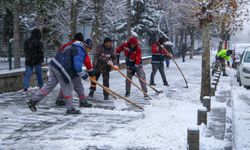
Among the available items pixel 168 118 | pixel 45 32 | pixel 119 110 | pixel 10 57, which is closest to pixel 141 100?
pixel 119 110

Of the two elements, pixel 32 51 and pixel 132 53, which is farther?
pixel 132 53

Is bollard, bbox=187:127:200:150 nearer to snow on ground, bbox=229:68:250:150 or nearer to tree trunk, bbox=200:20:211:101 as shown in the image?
snow on ground, bbox=229:68:250:150

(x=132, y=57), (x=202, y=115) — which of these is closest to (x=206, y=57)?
(x=132, y=57)

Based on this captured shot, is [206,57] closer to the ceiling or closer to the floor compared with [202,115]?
closer to the ceiling

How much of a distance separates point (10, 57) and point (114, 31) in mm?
23876

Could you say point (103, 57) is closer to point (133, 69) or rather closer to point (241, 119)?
point (133, 69)

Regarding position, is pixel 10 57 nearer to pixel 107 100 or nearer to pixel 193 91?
pixel 107 100

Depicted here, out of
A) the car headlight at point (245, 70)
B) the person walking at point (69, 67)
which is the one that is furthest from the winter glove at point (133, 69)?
the car headlight at point (245, 70)

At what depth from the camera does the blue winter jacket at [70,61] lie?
8.28 metres

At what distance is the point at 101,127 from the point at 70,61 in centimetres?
168

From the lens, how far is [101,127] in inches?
293

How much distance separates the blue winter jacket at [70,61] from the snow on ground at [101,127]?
2.88 feet

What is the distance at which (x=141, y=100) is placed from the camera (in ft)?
36.3

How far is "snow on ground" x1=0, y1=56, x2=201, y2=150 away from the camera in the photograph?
625 cm
